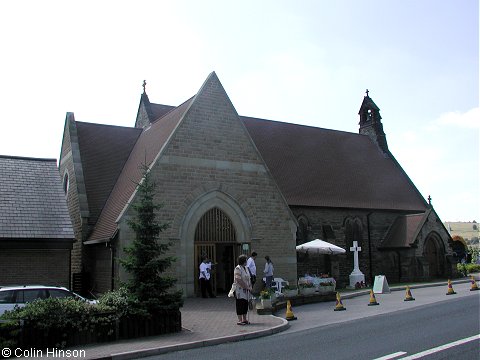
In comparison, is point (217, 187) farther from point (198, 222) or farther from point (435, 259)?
point (435, 259)

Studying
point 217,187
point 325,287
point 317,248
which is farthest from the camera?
point 317,248

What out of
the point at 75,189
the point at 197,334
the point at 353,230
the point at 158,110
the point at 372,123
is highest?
the point at 372,123

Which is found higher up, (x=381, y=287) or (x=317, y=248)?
(x=317, y=248)

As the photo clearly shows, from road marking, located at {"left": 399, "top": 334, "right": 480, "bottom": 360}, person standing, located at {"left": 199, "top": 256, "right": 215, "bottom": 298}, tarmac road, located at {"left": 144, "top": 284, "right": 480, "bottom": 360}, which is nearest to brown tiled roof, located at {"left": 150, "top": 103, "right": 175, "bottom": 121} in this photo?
person standing, located at {"left": 199, "top": 256, "right": 215, "bottom": 298}

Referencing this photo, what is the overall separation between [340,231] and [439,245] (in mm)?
7220

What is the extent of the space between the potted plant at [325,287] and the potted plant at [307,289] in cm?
57

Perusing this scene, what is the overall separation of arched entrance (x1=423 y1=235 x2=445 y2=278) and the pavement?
19.0m

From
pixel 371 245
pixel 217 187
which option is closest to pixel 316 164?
pixel 371 245

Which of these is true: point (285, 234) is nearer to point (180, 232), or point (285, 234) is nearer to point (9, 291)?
point (180, 232)

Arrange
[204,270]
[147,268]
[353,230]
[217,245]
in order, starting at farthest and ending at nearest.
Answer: [353,230] → [217,245] → [204,270] → [147,268]

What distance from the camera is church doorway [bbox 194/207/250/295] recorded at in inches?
787

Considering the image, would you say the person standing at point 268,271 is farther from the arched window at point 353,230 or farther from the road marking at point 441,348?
the arched window at point 353,230

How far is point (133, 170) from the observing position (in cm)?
2214

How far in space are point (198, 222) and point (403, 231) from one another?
17112mm
